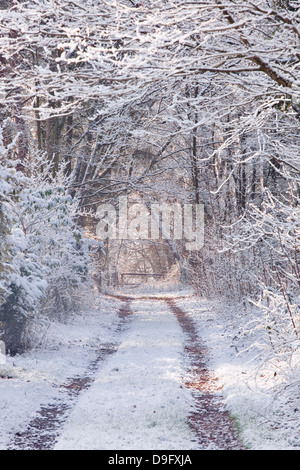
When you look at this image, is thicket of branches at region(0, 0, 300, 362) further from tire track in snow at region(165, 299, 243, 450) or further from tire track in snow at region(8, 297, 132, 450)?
tire track in snow at region(8, 297, 132, 450)

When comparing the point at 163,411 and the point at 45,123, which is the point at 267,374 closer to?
the point at 163,411

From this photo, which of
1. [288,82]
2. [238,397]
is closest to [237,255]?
[238,397]

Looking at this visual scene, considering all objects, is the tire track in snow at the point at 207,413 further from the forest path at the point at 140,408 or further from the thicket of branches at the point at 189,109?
the thicket of branches at the point at 189,109

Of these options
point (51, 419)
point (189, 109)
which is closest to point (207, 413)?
point (51, 419)

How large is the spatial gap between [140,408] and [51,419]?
1218mm

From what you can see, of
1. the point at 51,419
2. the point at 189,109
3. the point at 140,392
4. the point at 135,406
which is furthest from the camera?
the point at 189,109

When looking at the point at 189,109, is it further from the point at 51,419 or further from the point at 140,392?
the point at 51,419

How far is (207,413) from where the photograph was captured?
21.7 feet

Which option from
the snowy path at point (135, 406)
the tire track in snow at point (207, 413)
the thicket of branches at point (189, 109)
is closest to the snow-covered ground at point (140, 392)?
the snowy path at point (135, 406)

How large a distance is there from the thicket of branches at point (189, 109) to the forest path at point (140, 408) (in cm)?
151

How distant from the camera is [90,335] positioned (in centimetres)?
1294

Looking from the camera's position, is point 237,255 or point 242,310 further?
point 237,255

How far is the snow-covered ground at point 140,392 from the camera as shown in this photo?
5.40 m

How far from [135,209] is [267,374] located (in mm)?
24569
